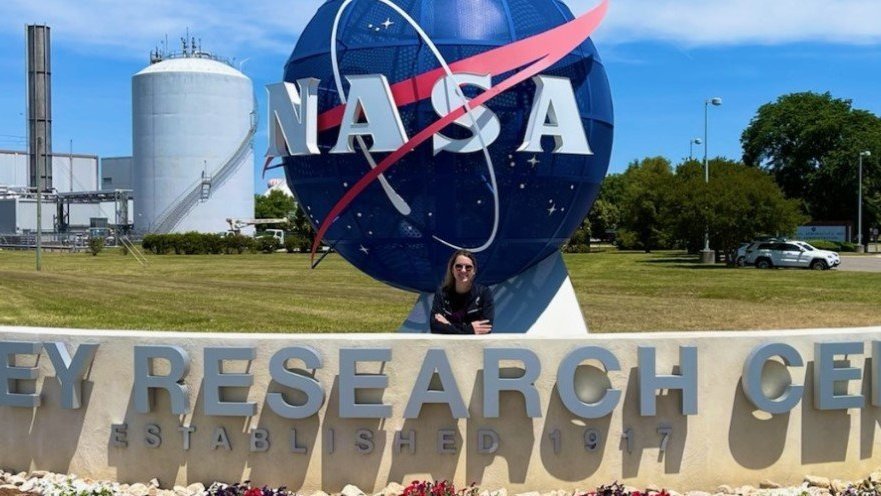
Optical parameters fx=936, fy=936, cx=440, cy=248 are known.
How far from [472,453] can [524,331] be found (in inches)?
133

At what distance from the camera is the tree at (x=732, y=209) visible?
4422 cm

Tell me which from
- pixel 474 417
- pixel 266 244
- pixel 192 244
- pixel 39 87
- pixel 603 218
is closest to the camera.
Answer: pixel 474 417

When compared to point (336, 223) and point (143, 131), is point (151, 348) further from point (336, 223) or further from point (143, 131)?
point (143, 131)

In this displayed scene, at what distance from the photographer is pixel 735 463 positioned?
7895 millimetres

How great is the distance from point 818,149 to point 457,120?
68300mm

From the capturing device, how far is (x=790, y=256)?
4291 cm

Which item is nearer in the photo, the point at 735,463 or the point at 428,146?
the point at 735,463

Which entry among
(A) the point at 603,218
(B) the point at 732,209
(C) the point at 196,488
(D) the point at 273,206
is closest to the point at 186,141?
(A) the point at 603,218

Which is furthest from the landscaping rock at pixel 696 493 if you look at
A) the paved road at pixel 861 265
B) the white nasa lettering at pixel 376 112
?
the paved road at pixel 861 265

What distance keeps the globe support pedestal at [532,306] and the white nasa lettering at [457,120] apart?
1863 millimetres

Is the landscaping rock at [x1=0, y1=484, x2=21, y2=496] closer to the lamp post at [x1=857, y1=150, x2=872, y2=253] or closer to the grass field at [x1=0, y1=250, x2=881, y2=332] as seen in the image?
the grass field at [x1=0, y1=250, x2=881, y2=332]

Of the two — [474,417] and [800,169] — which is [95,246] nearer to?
[800,169]

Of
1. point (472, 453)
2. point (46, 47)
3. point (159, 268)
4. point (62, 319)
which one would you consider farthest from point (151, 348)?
point (46, 47)

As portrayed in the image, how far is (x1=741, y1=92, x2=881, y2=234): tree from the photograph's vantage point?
6938 centimetres
